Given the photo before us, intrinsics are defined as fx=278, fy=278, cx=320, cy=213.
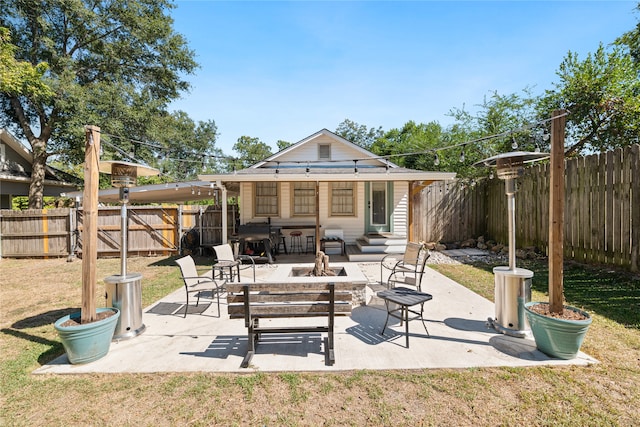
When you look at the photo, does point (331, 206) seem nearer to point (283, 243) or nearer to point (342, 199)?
point (342, 199)

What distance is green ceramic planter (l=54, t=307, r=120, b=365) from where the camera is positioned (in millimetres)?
3029

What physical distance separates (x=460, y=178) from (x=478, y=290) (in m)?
8.04

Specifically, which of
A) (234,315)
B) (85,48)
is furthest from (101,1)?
(234,315)

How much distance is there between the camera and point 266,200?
10.6 m

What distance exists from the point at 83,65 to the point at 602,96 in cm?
2524

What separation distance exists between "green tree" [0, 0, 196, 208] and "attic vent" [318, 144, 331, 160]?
11.6 metres

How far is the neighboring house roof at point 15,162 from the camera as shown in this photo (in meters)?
12.8

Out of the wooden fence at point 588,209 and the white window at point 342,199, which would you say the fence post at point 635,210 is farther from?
the white window at point 342,199

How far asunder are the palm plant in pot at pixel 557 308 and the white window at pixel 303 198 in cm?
792

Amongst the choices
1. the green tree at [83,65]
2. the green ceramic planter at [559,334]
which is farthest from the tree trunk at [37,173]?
the green ceramic planter at [559,334]

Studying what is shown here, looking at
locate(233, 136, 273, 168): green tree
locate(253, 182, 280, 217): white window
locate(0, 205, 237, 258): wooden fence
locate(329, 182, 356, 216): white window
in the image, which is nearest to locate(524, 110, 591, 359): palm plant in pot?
locate(329, 182, 356, 216): white window

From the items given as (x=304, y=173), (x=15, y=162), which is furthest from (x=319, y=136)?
(x=15, y=162)

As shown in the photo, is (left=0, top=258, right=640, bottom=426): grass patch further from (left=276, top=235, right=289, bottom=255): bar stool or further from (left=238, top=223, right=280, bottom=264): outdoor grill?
(left=276, top=235, right=289, bottom=255): bar stool

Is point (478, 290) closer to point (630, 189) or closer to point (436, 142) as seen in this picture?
point (630, 189)
